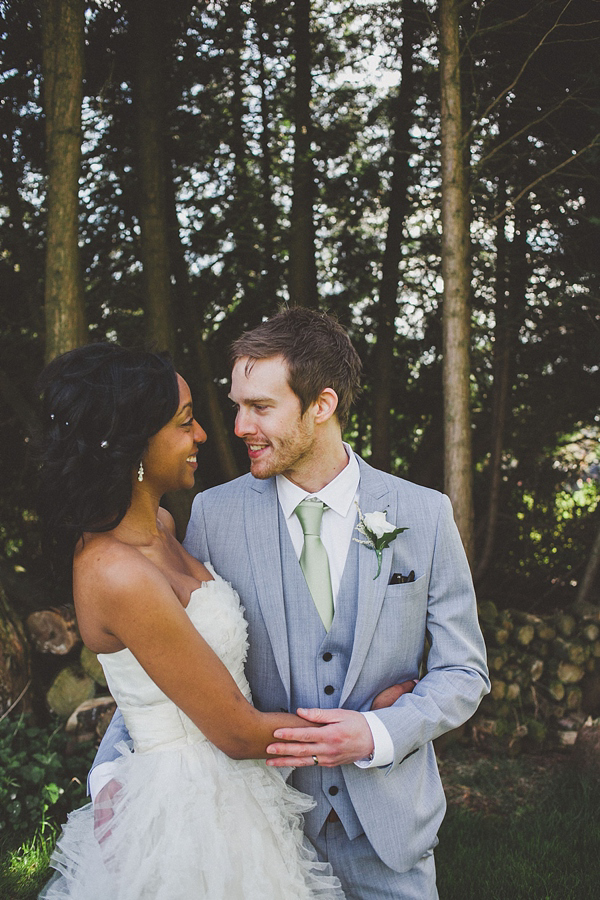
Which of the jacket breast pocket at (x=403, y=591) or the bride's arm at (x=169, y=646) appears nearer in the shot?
the bride's arm at (x=169, y=646)

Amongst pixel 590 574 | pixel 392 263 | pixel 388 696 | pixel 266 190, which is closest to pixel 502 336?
pixel 392 263

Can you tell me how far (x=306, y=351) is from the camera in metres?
2.26

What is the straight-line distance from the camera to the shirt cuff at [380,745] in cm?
187

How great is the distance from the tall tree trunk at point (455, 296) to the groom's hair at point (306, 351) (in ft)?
5.25

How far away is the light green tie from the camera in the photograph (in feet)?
6.95

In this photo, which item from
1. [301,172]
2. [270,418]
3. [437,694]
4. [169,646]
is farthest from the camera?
[301,172]

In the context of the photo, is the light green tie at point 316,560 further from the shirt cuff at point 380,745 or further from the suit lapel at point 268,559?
the shirt cuff at point 380,745

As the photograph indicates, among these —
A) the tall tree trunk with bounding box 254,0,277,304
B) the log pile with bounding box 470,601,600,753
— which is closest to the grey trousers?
the log pile with bounding box 470,601,600,753

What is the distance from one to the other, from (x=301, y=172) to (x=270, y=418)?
11.2ft

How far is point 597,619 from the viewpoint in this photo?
4.61m

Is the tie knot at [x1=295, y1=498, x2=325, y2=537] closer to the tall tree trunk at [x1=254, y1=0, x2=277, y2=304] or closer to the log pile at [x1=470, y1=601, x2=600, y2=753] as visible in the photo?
the log pile at [x1=470, y1=601, x2=600, y2=753]

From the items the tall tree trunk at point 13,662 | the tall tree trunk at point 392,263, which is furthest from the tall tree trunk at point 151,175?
the tall tree trunk at point 13,662

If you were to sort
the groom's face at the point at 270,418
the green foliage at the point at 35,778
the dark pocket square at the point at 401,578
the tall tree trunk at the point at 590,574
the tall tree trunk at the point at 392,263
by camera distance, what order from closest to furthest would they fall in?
the dark pocket square at the point at 401,578, the groom's face at the point at 270,418, the green foliage at the point at 35,778, the tall tree trunk at the point at 590,574, the tall tree trunk at the point at 392,263

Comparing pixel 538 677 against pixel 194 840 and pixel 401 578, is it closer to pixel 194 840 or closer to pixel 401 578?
pixel 401 578
